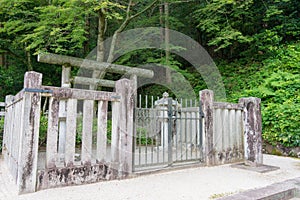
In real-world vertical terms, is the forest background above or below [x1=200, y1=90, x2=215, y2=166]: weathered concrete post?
above

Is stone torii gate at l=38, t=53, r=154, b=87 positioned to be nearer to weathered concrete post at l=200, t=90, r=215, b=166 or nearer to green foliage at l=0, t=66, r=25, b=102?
weathered concrete post at l=200, t=90, r=215, b=166

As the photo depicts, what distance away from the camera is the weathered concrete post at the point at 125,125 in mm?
3152

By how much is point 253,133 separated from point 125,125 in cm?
246

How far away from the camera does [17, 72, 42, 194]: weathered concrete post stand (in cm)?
245

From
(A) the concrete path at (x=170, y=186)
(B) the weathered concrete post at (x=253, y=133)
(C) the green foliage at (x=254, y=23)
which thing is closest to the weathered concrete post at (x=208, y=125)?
(A) the concrete path at (x=170, y=186)

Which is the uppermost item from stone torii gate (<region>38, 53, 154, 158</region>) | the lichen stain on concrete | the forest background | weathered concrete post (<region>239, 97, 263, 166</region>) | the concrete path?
the forest background

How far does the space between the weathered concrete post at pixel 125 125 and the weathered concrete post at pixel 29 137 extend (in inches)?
43.2

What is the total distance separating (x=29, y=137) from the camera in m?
2.52

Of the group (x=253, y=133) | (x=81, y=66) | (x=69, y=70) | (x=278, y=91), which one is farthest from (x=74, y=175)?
(x=278, y=91)

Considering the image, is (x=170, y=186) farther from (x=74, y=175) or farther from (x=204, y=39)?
(x=204, y=39)

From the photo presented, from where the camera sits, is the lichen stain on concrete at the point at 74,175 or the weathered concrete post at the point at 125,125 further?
the weathered concrete post at the point at 125,125

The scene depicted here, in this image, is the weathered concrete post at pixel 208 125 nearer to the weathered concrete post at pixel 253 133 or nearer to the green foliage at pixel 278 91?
the weathered concrete post at pixel 253 133

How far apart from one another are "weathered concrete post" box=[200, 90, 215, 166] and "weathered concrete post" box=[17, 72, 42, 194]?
9.21ft

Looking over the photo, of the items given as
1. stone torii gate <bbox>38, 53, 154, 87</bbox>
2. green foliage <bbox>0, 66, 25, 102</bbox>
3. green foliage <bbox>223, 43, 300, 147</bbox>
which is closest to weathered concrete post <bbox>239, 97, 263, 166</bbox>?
green foliage <bbox>223, 43, 300, 147</bbox>
